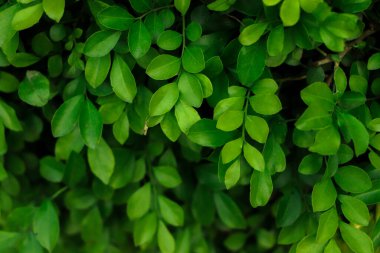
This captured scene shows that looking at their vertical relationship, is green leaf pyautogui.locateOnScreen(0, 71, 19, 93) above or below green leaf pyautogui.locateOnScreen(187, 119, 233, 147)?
above

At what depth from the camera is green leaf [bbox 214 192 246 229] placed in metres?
1.41

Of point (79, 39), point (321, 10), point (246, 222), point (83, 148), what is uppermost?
point (321, 10)

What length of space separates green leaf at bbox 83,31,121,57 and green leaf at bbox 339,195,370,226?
57 centimetres

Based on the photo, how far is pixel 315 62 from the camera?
47.4 inches

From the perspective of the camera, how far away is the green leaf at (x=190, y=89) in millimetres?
1068

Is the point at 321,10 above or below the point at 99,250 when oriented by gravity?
above

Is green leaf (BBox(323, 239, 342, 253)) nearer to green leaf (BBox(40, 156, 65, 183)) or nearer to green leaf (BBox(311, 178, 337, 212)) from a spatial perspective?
green leaf (BBox(311, 178, 337, 212))

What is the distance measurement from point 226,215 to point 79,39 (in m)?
0.58

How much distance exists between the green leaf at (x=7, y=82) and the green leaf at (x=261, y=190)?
61cm

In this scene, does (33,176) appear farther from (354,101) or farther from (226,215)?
(354,101)

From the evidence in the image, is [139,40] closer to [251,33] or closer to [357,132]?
[251,33]

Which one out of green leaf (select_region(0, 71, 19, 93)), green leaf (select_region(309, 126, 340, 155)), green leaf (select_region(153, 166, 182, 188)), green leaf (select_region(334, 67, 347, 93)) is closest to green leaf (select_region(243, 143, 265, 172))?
green leaf (select_region(309, 126, 340, 155))

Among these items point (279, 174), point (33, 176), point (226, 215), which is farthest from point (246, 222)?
point (33, 176)

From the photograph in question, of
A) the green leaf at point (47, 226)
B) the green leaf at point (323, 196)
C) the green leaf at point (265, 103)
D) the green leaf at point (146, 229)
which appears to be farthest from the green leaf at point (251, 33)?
the green leaf at point (47, 226)
